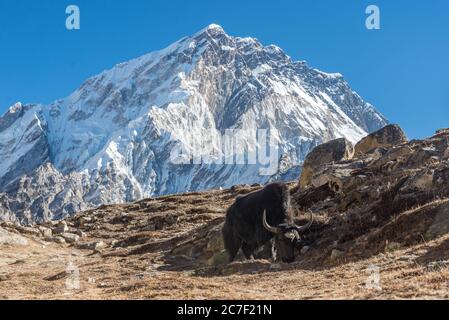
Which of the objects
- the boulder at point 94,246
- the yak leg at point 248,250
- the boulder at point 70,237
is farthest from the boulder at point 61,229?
the yak leg at point 248,250

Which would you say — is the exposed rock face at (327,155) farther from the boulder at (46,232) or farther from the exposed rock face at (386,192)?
the boulder at (46,232)

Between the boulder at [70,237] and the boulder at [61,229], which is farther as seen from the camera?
the boulder at [61,229]

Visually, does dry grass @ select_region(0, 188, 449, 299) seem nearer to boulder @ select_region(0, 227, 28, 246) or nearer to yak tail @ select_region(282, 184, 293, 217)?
yak tail @ select_region(282, 184, 293, 217)

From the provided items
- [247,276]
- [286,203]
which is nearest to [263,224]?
[286,203]

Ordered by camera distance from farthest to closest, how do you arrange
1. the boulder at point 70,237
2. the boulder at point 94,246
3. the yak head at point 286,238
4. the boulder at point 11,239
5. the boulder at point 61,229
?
the boulder at point 61,229
the boulder at point 70,237
the boulder at point 94,246
the boulder at point 11,239
the yak head at point 286,238

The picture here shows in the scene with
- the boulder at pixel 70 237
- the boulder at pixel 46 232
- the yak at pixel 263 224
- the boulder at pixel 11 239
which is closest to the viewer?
the yak at pixel 263 224

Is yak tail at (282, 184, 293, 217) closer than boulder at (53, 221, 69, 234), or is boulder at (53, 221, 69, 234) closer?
yak tail at (282, 184, 293, 217)

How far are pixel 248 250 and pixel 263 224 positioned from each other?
10.0 feet

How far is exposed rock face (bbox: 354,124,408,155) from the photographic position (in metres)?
44.2

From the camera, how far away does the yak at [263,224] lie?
2097 centimetres

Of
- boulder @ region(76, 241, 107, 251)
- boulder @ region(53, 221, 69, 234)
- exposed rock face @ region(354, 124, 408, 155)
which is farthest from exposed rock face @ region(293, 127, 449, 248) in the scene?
boulder @ region(53, 221, 69, 234)

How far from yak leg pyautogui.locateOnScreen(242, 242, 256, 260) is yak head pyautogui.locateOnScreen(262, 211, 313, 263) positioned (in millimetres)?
2683

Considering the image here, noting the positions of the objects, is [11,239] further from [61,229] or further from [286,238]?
[286,238]
